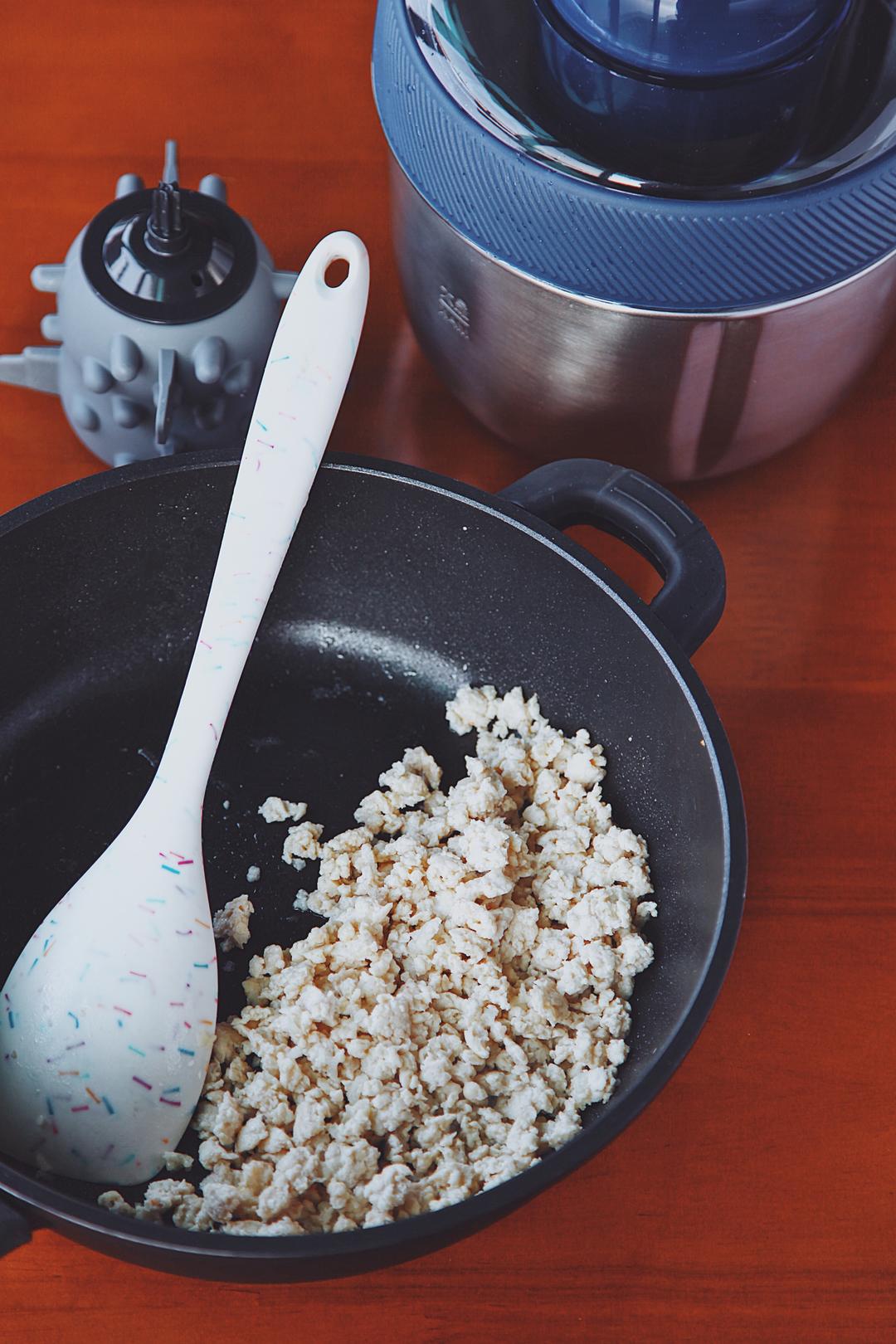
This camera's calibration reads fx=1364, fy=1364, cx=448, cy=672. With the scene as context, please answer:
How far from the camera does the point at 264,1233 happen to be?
1.66 feet

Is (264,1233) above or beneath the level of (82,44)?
beneath

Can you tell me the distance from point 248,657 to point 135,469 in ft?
0.39

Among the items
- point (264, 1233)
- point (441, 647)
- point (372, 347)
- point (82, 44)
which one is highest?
point (82, 44)

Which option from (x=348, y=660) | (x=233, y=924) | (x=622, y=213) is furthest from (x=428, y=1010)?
(x=622, y=213)

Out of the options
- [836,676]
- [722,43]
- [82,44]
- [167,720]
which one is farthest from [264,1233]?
[82,44]

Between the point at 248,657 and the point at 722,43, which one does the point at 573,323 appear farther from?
the point at 248,657

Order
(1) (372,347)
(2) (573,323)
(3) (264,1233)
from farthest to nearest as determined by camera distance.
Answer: (1) (372,347), (2) (573,323), (3) (264,1233)

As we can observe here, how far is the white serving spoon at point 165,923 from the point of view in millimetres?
546

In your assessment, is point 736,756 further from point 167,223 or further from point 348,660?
point 167,223

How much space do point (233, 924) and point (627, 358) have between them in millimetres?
314

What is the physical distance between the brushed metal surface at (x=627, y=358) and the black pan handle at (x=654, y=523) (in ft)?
0.16

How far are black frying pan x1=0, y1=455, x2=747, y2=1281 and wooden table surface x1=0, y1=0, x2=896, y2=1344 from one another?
0.20ft

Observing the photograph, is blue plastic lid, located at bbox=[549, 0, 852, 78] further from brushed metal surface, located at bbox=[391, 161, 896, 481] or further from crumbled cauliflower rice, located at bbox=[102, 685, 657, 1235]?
crumbled cauliflower rice, located at bbox=[102, 685, 657, 1235]

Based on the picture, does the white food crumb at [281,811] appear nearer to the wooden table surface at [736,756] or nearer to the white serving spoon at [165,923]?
the white serving spoon at [165,923]
